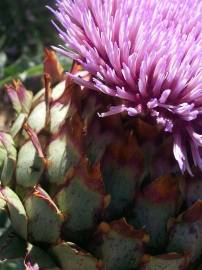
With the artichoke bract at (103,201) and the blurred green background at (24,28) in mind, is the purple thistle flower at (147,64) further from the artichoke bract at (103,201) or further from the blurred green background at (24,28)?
the blurred green background at (24,28)

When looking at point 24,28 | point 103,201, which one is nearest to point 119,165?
point 103,201

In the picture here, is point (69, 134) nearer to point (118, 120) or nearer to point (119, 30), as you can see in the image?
point (118, 120)

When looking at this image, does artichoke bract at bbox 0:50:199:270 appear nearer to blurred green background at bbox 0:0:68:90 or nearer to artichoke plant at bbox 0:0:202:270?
artichoke plant at bbox 0:0:202:270

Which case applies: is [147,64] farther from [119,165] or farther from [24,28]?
[24,28]

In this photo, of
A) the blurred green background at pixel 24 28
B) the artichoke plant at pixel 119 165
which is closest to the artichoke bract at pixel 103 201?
the artichoke plant at pixel 119 165

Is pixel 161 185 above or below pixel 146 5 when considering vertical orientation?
below

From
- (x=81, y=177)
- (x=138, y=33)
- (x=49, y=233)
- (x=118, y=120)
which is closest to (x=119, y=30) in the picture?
(x=138, y=33)

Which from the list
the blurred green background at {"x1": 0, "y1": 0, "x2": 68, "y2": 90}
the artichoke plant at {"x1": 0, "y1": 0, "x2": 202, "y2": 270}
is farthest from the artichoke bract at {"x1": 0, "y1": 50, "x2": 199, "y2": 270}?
the blurred green background at {"x1": 0, "y1": 0, "x2": 68, "y2": 90}
